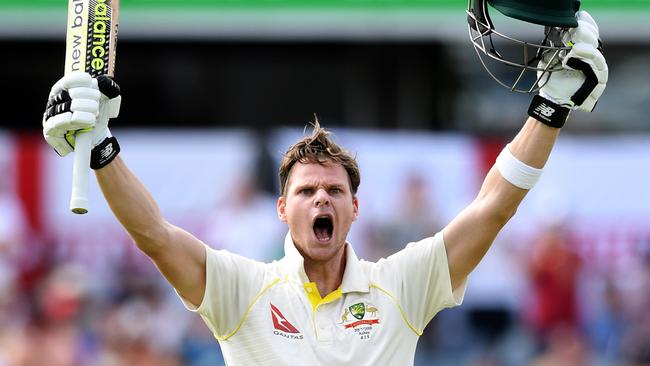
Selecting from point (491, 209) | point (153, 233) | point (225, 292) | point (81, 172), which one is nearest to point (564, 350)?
point (491, 209)

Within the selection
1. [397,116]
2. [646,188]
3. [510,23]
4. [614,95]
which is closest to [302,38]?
[397,116]

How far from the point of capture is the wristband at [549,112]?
538 centimetres

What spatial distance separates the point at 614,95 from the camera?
50.0 ft

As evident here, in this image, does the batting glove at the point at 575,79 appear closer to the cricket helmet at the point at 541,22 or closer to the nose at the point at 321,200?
the cricket helmet at the point at 541,22

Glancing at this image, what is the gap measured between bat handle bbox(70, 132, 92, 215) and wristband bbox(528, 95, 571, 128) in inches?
72.7

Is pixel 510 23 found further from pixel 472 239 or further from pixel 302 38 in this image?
pixel 472 239

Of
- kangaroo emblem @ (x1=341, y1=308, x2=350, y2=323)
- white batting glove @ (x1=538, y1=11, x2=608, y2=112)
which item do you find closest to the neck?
kangaroo emblem @ (x1=341, y1=308, x2=350, y2=323)

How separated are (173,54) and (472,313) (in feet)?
19.8

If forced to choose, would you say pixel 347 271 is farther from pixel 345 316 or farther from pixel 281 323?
pixel 281 323

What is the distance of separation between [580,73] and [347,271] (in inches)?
51.9

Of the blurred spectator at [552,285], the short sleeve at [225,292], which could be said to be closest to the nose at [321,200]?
the short sleeve at [225,292]

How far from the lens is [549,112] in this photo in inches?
212

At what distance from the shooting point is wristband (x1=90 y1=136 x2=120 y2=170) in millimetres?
5059

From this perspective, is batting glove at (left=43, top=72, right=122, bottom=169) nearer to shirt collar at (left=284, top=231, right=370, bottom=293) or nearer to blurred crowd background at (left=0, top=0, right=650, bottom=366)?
shirt collar at (left=284, top=231, right=370, bottom=293)
